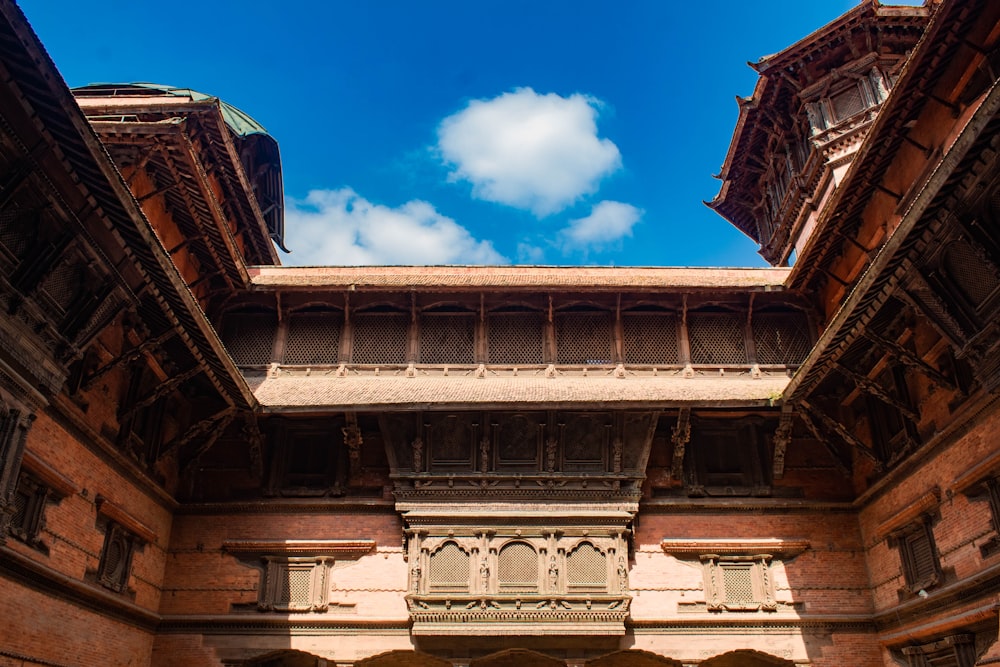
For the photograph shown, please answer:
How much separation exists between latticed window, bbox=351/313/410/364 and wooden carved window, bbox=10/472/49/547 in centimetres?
545

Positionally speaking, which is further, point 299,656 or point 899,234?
point 299,656

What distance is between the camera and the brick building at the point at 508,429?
854 centimetres

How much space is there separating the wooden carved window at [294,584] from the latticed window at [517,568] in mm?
2601

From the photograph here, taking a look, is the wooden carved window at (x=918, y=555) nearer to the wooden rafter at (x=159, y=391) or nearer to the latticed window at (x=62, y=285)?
the wooden rafter at (x=159, y=391)

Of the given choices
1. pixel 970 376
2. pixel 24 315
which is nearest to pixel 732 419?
pixel 970 376

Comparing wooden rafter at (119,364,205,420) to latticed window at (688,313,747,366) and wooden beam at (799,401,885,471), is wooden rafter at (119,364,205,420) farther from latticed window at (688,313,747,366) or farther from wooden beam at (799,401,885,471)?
wooden beam at (799,401,885,471)

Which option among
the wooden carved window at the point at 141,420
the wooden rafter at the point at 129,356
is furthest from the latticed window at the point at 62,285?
the wooden carved window at the point at 141,420

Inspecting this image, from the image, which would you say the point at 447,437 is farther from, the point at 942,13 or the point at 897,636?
the point at 942,13

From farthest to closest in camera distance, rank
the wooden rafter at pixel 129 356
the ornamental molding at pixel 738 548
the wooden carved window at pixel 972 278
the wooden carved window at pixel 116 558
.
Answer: the ornamental molding at pixel 738 548, the wooden carved window at pixel 116 558, the wooden rafter at pixel 129 356, the wooden carved window at pixel 972 278

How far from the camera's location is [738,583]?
1195 centimetres

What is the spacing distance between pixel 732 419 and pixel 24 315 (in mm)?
9698

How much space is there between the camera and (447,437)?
12359 millimetres

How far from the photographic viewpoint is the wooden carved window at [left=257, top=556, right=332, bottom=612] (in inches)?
464

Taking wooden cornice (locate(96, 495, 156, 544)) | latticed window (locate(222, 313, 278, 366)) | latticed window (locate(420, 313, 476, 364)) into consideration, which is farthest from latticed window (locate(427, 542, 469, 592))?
latticed window (locate(222, 313, 278, 366))
